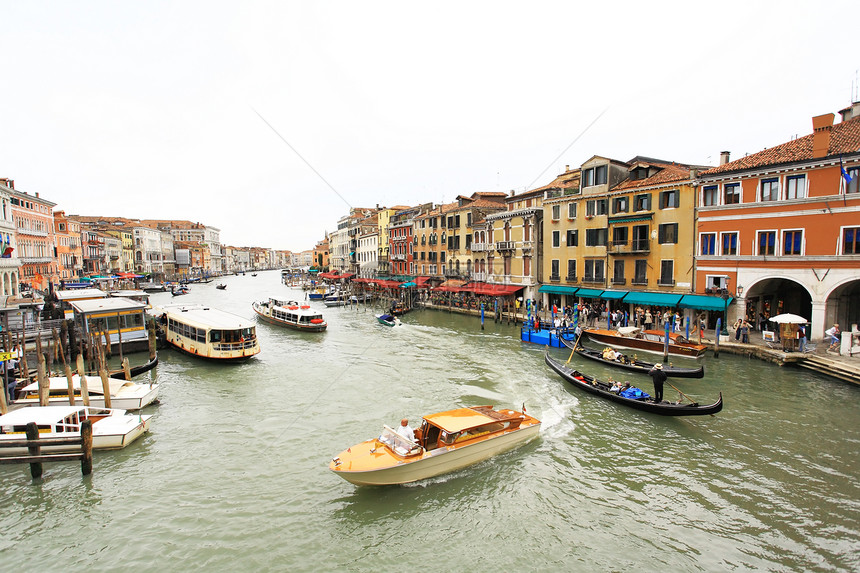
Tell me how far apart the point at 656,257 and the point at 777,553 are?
70.0ft

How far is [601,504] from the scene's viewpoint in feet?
32.2

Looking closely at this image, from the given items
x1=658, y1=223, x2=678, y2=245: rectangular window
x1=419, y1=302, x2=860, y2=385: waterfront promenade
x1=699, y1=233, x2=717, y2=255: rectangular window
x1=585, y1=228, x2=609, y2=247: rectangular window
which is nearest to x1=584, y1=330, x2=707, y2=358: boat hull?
x1=419, y1=302, x2=860, y2=385: waterfront promenade

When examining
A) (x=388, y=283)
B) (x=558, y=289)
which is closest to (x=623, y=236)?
(x=558, y=289)

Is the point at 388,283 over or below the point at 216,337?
over

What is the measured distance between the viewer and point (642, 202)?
27.3 meters

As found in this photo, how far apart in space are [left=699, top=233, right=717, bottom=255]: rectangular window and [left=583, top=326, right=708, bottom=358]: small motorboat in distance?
5.31 m

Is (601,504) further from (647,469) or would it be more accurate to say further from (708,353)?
(708,353)

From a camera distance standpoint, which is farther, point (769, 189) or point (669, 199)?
point (669, 199)

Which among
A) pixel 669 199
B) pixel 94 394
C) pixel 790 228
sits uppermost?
pixel 669 199

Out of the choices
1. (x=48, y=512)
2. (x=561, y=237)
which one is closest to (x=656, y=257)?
(x=561, y=237)

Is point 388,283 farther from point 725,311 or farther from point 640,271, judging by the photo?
point 725,311

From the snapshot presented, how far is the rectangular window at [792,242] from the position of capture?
20.8 metres

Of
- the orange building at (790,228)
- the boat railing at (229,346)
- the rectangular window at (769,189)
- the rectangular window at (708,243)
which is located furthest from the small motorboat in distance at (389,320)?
the rectangular window at (769,189)

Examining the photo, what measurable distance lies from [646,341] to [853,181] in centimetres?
1125
